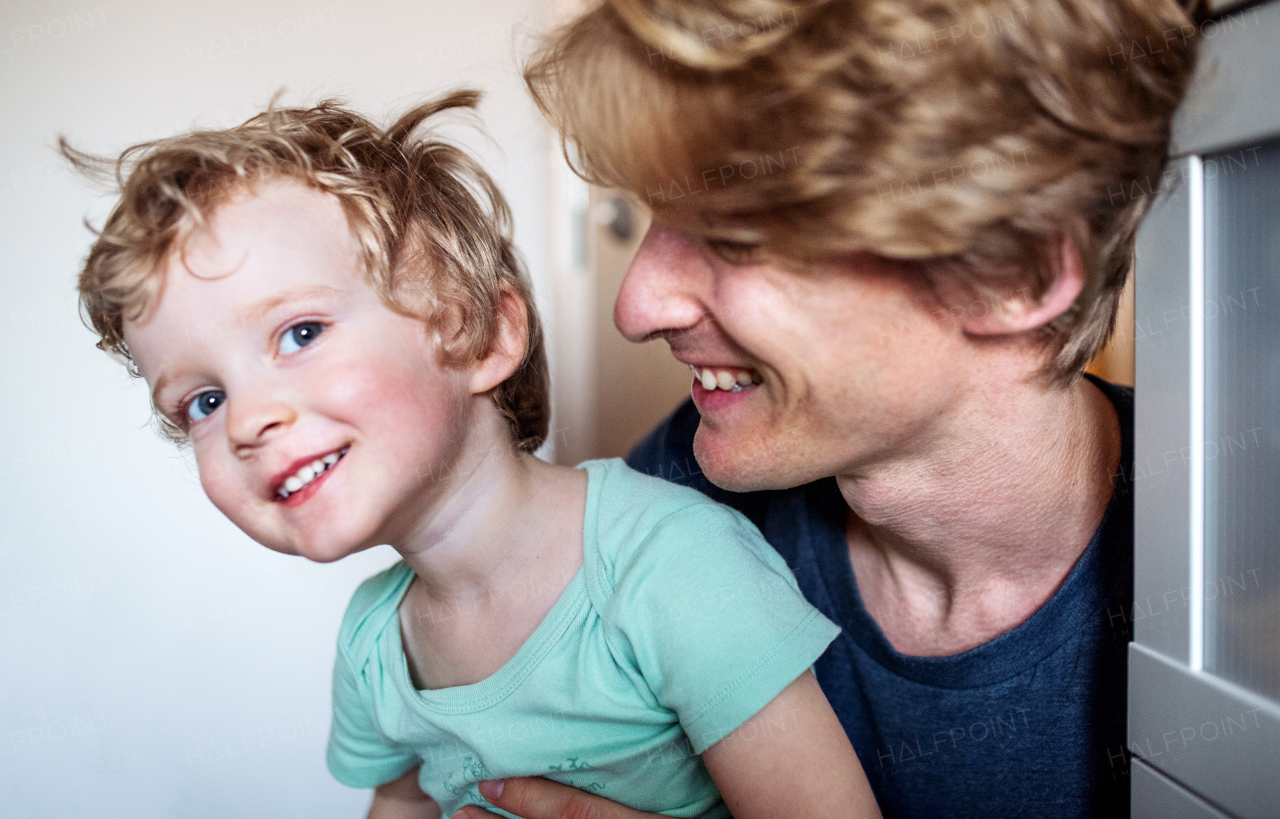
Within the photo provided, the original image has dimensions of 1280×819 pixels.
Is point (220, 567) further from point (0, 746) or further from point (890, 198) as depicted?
point (890, 198)

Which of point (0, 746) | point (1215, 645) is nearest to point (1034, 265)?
point (1215, 645)

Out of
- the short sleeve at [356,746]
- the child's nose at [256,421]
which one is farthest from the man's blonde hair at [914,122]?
the short sleeve at [356,746]

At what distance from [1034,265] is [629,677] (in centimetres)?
49

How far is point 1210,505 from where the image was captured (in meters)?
0.63

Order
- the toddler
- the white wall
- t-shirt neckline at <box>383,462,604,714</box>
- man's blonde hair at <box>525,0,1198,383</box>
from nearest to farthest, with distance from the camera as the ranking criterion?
man's blonde hair at <box>525,0,1198,383</box>, the toddler, t-shirt neckline at <box>383,462,604,714</box>, the white wall

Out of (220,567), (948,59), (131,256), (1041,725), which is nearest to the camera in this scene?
(948,59)

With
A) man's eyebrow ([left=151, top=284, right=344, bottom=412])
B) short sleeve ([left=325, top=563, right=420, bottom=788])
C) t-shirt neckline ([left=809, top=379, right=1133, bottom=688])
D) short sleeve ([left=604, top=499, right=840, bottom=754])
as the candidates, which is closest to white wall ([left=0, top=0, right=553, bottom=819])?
short sleeve ([left=325, top=563, right=420, bottom=788])

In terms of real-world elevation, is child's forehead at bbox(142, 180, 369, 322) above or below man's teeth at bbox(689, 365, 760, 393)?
above

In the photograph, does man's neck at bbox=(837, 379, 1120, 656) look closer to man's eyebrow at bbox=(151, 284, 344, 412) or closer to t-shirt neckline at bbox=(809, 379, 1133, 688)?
t-shirt neckline at bbox=(809, 379, 1133, 688)

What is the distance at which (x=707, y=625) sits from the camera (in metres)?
0.73

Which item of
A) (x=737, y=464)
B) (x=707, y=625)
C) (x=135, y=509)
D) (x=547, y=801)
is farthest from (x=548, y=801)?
(x=135, y=509)

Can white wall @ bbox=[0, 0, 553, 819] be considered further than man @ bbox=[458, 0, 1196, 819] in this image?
Yes

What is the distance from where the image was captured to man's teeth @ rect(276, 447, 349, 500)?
2.34 ft

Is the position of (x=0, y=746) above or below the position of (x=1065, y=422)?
below
